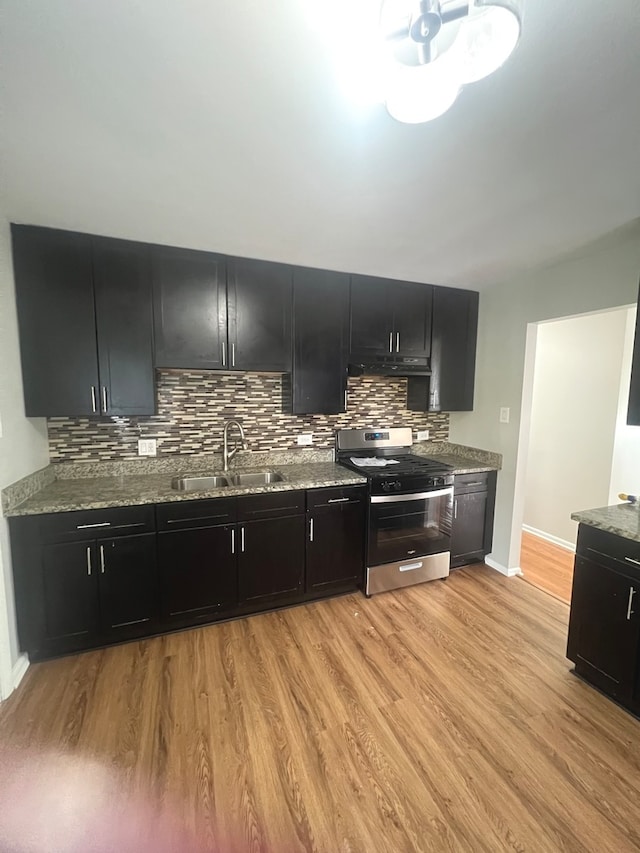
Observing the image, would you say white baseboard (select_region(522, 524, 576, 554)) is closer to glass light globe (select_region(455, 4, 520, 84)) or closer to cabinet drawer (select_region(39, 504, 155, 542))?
cabinet drawer (select_region(39, 504, 155, 542))

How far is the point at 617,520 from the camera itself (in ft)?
6.07

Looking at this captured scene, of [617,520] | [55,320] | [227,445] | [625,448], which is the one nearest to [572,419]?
[625,448]

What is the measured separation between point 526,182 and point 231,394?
7.10ft

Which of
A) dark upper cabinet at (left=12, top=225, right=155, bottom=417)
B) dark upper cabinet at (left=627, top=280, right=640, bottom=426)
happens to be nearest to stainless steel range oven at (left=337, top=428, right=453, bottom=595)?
dark upper cabinet at (left=627, top=280, right=640, bottom=426)

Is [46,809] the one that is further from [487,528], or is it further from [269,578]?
[487,528]

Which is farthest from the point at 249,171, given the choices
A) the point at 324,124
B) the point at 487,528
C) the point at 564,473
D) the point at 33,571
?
the point at 564,473

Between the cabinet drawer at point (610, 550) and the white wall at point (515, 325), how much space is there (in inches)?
40.7

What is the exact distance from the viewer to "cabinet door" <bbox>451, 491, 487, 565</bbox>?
2973 mm

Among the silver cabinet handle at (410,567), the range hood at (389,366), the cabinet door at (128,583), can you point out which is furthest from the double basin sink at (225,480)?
the silver cabinet handle at (410,567)

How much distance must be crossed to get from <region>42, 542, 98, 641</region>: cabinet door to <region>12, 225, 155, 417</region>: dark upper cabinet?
0.79 meters

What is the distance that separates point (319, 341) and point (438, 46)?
191cm

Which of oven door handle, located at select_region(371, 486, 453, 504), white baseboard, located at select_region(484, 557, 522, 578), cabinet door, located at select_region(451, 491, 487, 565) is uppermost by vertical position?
oven door handle, located at select_region(371, 486, 453, 504)

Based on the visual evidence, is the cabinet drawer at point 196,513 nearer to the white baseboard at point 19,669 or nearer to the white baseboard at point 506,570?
the white baseboard at point 19,669

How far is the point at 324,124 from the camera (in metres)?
1.18
